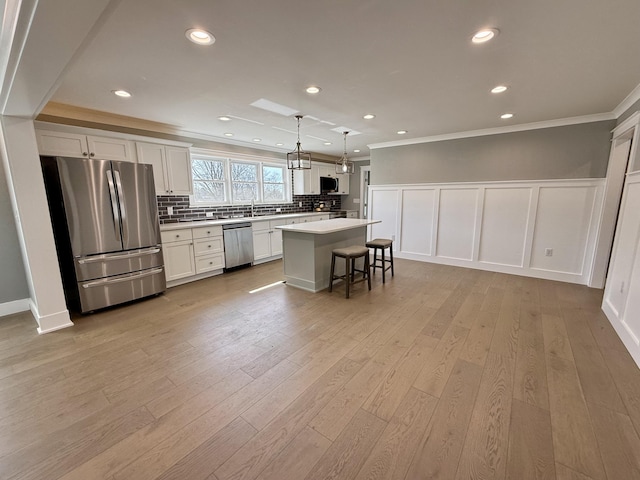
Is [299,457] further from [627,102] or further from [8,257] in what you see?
[627,102]

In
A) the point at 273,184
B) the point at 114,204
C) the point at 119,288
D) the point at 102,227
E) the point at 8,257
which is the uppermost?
the point at 273,184

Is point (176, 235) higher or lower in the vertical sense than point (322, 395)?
higher

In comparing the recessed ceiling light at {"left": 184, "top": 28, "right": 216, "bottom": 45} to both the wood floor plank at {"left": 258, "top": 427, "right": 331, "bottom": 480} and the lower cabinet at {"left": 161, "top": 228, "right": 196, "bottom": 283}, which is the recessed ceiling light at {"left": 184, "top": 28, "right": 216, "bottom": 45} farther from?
the lower cabinet at {"left": 161, "top": 228, "right": 196, "bottom": 283}

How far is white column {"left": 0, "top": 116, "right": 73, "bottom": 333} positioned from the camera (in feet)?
7.94

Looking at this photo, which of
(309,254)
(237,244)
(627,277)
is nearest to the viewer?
(627,277)

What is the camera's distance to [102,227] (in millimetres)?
2998

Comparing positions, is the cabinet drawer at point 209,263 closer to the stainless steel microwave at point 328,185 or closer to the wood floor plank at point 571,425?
the stainless steel microwave at point 328,185

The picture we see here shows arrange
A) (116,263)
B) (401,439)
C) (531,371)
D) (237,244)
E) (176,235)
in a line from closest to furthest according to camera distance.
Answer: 1. (401,439)
2. (531,371)
3. (116,263)
4. (176,235)
5. (237,244)

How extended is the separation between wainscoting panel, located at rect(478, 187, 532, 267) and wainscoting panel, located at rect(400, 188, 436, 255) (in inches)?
34.7

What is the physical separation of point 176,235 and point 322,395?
3.19 m

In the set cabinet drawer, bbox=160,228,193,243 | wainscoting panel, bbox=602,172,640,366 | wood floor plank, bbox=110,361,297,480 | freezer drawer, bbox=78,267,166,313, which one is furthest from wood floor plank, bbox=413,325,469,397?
cabinet drawer, bbox=160,228,193,243

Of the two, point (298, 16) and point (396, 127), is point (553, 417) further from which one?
point (396, 127)

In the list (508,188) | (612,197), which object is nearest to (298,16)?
(508,188)

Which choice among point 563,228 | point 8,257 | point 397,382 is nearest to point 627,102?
point 563,228
